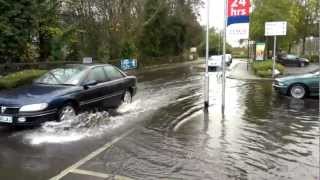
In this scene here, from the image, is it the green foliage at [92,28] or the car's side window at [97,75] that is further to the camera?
the green foliage at [92,28]

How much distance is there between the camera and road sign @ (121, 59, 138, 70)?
34953mm

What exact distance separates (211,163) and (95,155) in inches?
76.3

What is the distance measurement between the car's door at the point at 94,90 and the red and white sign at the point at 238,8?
409 cm

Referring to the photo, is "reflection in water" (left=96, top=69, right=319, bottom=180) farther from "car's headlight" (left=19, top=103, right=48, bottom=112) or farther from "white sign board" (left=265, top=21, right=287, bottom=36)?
"white sign board" (left=265, top=21, right=287, bottom=36)

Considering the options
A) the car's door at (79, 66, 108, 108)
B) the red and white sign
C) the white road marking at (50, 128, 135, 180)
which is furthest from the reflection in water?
the red and white sign

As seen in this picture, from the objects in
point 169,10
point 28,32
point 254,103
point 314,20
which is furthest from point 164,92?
point 314,20

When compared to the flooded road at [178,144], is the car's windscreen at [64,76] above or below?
above

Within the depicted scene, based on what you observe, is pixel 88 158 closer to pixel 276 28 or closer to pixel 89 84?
pixel 89 84

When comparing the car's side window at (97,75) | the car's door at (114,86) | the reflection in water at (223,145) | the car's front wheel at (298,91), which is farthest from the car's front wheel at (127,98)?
the car's front wheel at (298,91)

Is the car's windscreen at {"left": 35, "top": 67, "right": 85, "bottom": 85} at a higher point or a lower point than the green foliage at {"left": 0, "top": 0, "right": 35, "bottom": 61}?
lower

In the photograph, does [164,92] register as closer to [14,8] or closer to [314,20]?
[14,8]

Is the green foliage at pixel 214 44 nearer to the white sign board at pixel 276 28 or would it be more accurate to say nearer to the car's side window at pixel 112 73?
the white sign board at pixel 276 28

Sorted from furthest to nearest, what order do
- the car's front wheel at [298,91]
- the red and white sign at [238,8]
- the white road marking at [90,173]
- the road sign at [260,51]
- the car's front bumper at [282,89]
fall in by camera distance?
the road sign at [260,51] < the car's front bumper at [282,89] < the car's front wheel at [298,91] < the red and white sign at [238,8] < the white road marking at [90,173]

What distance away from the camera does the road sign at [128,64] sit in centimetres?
3495
